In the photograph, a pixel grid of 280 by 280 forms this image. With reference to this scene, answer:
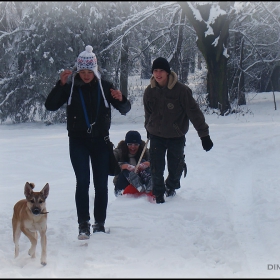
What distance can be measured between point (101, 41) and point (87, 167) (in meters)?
17.1

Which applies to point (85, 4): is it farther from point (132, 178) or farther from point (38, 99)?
point (132, 178)

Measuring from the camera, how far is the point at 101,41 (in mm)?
21984

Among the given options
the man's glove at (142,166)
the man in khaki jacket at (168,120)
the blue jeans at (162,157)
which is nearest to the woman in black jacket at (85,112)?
the man in khaki jacket at (168,120)

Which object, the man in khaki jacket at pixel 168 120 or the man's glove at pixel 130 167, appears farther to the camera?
the man's glove at pixel 130 167

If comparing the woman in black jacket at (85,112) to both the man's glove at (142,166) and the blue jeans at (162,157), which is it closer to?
the blue jeans at (162,157)

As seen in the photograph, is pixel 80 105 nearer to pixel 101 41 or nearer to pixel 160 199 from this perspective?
pixel 160 199

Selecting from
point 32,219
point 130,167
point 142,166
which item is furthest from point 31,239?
point 142,166

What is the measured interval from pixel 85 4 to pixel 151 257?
53.7 feet

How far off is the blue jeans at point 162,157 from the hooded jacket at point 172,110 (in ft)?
0.39

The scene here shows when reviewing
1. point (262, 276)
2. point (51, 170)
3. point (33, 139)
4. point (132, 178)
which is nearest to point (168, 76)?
point (132, 178)

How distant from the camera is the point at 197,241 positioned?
5445mm

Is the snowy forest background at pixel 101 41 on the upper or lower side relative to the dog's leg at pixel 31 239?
upper

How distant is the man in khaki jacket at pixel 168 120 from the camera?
6793mm

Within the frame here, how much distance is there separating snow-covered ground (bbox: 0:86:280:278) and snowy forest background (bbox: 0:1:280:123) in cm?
914
